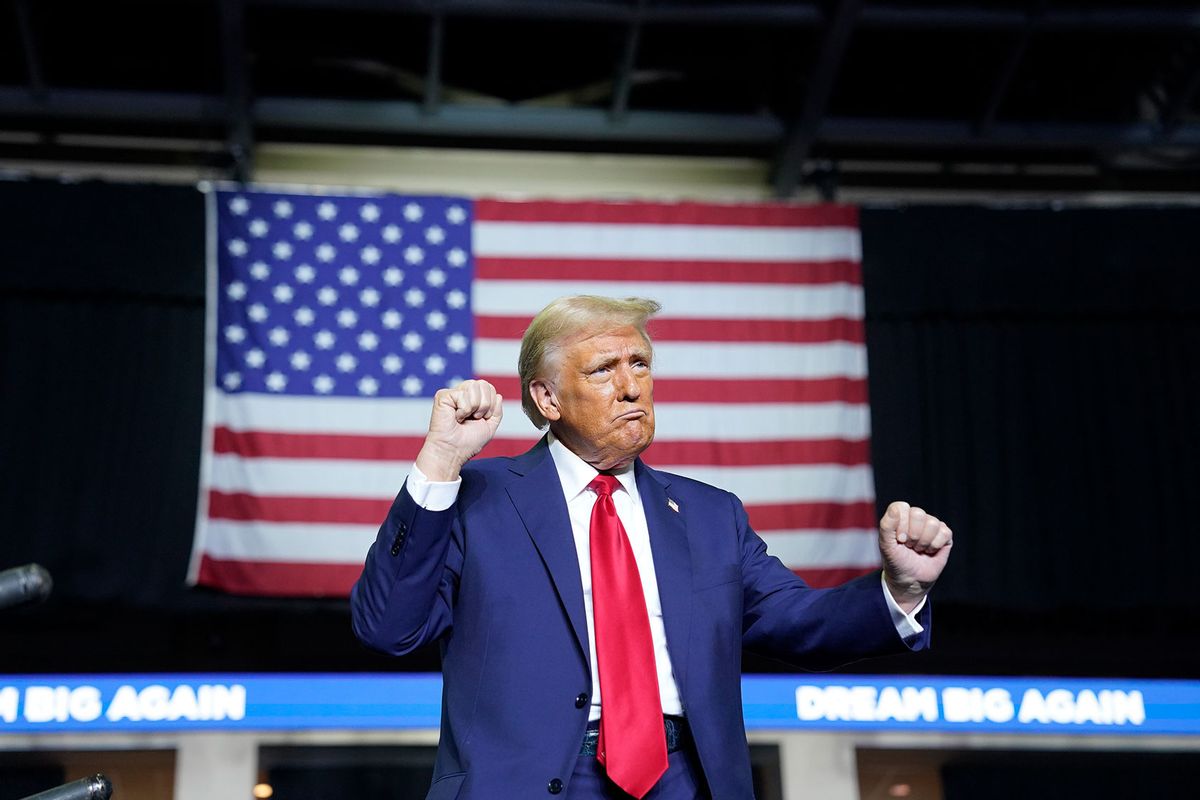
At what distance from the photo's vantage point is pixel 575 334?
194 cm

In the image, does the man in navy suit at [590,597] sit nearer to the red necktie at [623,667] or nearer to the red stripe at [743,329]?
the red necktie at [623,667]

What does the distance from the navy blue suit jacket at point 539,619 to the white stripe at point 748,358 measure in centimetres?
337

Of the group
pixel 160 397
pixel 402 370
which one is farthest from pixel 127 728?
pixel 402 370

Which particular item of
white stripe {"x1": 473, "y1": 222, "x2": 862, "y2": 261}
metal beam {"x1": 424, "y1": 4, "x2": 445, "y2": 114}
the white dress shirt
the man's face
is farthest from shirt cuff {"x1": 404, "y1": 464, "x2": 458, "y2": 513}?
metal beam {"x1": 424, "y1": 4, "x2": 445, "y2": 114}

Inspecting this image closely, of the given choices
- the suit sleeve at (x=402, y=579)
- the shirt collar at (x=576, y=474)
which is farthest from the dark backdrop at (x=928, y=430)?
the suit sleeve at (x=402, y=579)

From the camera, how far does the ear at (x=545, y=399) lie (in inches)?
76.1

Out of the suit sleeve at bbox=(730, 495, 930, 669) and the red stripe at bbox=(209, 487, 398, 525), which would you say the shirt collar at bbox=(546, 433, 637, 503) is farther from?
the red stripe at bbox=(209, 487, 398, 525)

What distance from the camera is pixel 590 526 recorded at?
5.92 ft

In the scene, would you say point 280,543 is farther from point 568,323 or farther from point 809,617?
point 809,617

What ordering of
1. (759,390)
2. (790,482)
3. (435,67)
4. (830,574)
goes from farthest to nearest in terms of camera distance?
(435,67) < (759,390) < (790,482) < (830,574)

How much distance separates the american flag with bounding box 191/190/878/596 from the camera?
199 inches

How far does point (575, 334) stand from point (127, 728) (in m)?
3.69

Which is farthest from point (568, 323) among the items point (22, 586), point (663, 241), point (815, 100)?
point (815, 100)

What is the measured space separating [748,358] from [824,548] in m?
0.79
